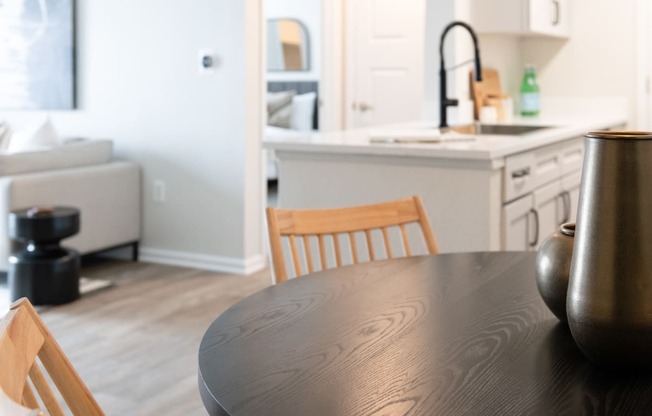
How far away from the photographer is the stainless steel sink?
143 inches

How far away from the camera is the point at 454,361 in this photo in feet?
3.43

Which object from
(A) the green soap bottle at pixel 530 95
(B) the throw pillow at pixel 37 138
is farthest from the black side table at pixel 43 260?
(A) the green soap bottle at pixel 530 95

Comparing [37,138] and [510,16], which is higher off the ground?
[510,16]

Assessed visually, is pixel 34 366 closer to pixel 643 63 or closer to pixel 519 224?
pixel 519 224

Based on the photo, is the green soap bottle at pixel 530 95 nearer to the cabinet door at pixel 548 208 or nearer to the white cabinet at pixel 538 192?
the white cabinet at pixel 538 192

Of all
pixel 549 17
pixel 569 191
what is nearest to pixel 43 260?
pixel 569 191

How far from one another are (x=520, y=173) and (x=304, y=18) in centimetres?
481

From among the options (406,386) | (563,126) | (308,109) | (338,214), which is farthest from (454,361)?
(308,109)

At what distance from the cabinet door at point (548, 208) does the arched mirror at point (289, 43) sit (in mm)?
4328

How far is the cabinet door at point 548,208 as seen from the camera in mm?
3156

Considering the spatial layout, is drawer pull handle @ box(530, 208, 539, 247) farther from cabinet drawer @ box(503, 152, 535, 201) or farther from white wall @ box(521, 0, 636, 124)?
white wall @ box(521, 0, 636, 124)

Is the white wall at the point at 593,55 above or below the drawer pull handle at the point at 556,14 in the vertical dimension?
below

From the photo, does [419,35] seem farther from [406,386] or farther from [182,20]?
[406,386]

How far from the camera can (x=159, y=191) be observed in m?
4.90
